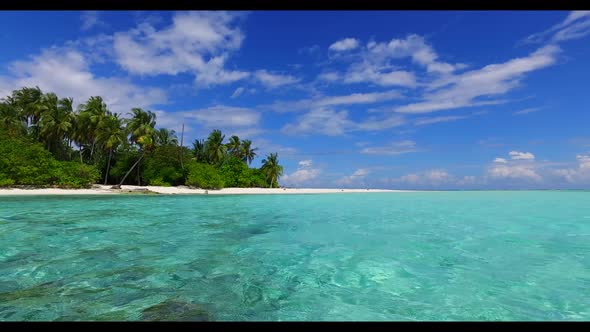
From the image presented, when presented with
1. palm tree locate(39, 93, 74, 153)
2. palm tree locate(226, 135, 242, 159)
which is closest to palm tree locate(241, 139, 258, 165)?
palm tree locate(226, 135, 242, 159)

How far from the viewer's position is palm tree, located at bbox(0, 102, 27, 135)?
125ft

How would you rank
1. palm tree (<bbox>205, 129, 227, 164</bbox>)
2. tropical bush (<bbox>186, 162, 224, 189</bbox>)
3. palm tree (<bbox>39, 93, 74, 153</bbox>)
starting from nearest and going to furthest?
palm tree (<bbox>39, 93, 74, 153</bbox>)
tropical bush (<bbox>186, 162, 224, 189</bbox>)
palm tree (<bbox>205, 129, 227, 164</bbox>)

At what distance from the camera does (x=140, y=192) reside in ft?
125

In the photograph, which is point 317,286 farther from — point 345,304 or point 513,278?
point 513,278

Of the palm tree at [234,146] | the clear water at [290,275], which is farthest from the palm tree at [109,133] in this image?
the clear water at [290,275]

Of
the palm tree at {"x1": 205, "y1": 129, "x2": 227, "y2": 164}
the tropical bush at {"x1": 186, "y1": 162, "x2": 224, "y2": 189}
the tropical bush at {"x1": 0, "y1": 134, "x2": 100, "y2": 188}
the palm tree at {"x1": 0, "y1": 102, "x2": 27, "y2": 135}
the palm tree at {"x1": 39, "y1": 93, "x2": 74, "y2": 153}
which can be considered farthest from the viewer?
the palm tree at {"x1": 205, "y1": 129, "x2": 227, "y2": 164}

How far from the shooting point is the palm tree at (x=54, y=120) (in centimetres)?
4150

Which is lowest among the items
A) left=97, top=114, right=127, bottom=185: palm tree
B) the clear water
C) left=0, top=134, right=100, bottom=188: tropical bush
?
the clear water

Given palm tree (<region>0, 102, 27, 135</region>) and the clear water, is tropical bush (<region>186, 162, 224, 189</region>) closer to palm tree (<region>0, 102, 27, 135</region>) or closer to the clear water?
palm tree (<region>0, 102, 27, 135</region>)

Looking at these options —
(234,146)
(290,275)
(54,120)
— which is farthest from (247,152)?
(290,275)
